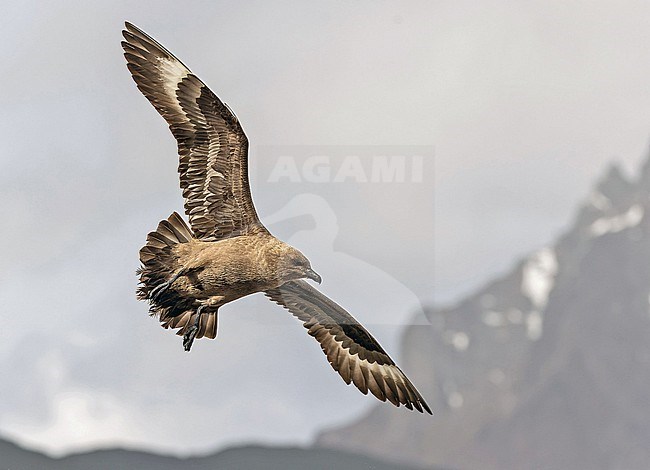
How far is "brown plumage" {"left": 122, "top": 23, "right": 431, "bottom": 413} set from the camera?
11383 mm

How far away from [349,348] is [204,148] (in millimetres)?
3496

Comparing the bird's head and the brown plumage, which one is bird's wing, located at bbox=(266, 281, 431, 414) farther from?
the bird's head

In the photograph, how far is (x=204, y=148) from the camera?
484 inches

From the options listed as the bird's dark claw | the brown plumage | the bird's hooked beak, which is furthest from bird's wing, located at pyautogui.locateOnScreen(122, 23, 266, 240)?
the bird's dark claw

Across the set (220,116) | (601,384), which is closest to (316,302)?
(220,116)

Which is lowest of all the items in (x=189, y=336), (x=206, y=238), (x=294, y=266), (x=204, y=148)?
(x=189, y=336)

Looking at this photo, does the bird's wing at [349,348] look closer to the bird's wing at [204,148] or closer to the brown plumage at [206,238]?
the brown plumage at [206,238]

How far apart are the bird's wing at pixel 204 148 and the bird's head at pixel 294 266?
0.67 meters

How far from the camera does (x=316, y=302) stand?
13336mm

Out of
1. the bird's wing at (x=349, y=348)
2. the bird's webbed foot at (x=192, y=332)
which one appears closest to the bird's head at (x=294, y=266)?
the bird's webbed foot at (x=192, y=332)

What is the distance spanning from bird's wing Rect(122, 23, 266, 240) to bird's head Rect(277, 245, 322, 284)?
67 centimetres

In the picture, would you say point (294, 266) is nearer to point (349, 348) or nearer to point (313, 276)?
point (313, 276)

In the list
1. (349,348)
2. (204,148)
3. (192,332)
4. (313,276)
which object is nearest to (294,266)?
(313,276)

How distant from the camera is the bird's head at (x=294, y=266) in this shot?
11312 mm
